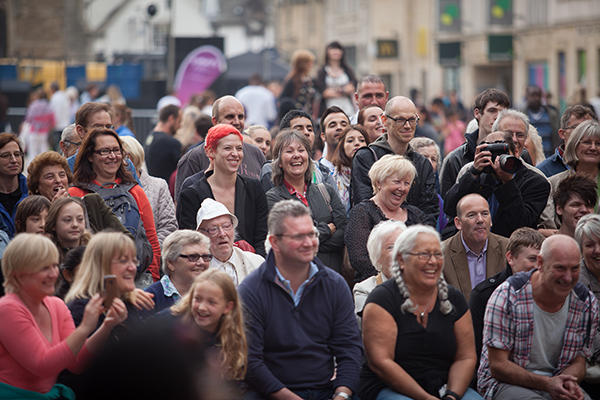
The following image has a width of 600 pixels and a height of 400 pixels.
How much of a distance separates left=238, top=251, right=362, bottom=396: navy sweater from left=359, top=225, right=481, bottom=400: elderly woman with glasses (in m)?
0.15

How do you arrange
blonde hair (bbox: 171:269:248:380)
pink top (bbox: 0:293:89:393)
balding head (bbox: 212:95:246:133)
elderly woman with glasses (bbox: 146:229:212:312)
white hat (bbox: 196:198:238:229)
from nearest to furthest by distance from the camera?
pink top (bbox: 0:293:89:393), blonde hair (bbox: 171:269:248:380), elderly woman with glasses (bbox: 146:229:212:312), white hat (bbox: 196:198:238:229), balding head (bbox: 212:95:246:133)

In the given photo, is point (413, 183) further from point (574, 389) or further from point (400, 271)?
point (574, 389)

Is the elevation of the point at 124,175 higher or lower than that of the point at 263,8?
lower

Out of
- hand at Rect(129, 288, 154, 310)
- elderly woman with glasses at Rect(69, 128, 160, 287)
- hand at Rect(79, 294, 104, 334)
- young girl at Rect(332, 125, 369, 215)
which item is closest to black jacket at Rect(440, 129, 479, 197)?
young girl at Rect(332, 125, 369, 215)

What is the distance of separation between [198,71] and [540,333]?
11.3m

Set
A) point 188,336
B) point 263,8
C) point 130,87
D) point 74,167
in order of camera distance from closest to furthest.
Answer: point 188,336, point 74,167, point 130,87, point 263,8

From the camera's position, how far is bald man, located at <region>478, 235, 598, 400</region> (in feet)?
18.1

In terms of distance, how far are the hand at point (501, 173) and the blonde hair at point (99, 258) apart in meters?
2.85

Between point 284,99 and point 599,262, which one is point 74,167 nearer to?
point 599,262

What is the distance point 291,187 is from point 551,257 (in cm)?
240

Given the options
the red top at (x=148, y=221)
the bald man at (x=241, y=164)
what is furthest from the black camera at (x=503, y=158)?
the red top at (x=148, y=221)

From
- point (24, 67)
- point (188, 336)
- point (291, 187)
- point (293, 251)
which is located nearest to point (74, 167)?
point (291, 187)

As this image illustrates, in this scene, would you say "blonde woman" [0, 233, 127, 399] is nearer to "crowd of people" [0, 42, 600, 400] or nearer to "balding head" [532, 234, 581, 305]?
"crowd of people" [0, 42, 600, 400]

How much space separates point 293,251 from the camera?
214 inches
